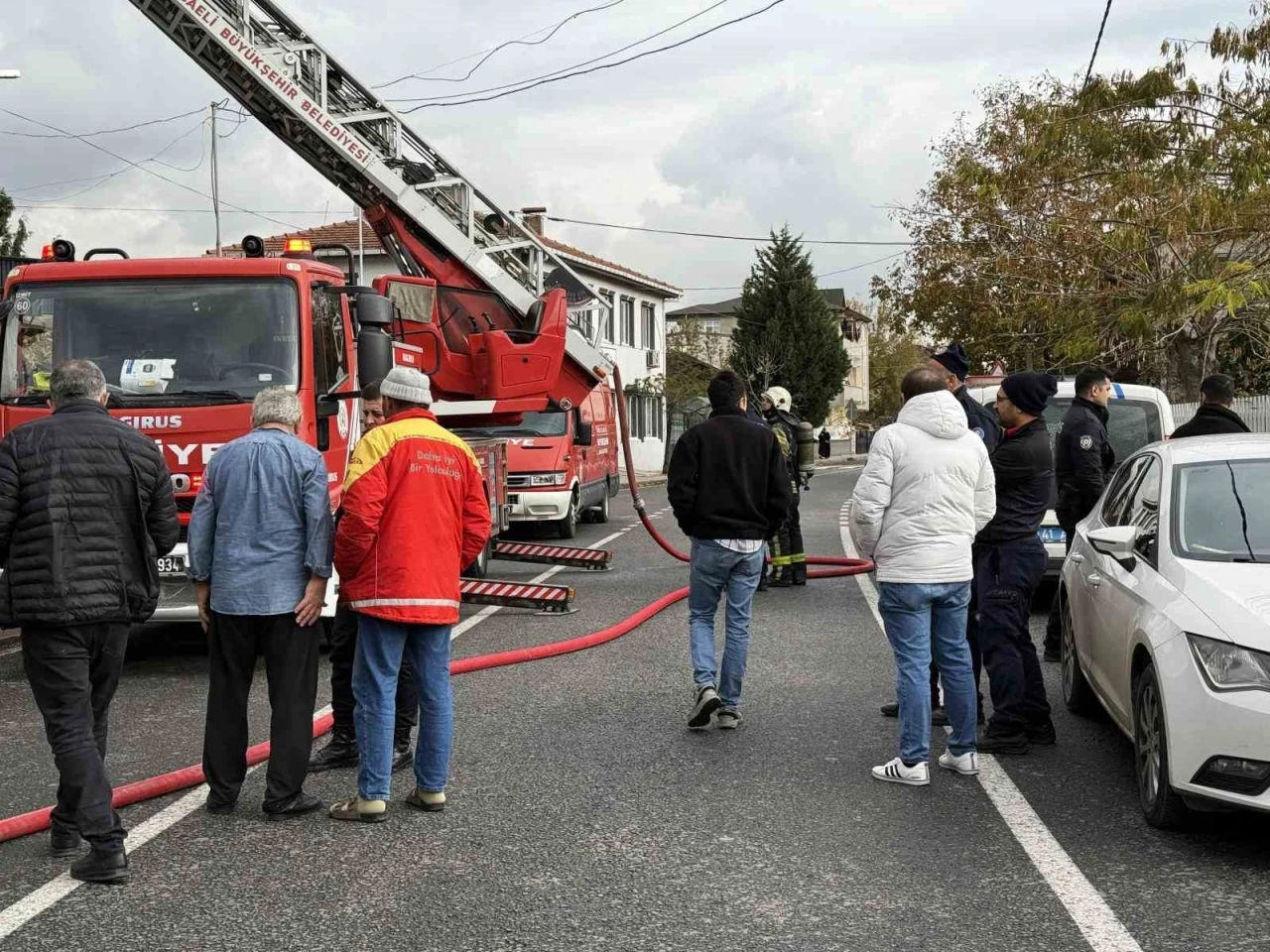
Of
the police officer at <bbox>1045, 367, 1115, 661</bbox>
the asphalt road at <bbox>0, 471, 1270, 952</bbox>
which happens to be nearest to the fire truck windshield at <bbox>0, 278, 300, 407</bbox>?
the asphalt road at <bbox>0, 471, 1270, 952</bbox>

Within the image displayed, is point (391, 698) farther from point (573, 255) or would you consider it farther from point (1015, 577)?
point (573, 255)

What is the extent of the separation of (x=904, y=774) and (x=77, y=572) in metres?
3.49

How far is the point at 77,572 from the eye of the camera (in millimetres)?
5141

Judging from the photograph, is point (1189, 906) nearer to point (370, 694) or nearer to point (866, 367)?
point (370, 694)

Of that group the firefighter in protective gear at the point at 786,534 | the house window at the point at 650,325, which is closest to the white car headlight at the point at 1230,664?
the firefighter in protective gear at the point at 786,534

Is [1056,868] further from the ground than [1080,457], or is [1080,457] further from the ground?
[1080,457]

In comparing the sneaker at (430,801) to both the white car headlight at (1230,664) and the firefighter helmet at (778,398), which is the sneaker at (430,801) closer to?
the white car headlight at (1230,664)

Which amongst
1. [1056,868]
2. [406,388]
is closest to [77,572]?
[406,388]

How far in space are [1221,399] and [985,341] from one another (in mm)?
21665

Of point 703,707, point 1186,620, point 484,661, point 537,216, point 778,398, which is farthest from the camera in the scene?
point 537,216

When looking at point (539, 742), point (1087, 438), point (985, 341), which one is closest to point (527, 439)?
point (1087, 438)

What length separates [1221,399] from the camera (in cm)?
960

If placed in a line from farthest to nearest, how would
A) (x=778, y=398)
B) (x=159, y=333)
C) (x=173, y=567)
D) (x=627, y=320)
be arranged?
1. (x=627, y=320)
2. (x=778, y=398)
3. (x=159, y=333)
4. (x=173, y=567)

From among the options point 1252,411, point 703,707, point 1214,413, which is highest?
point 1214,413
